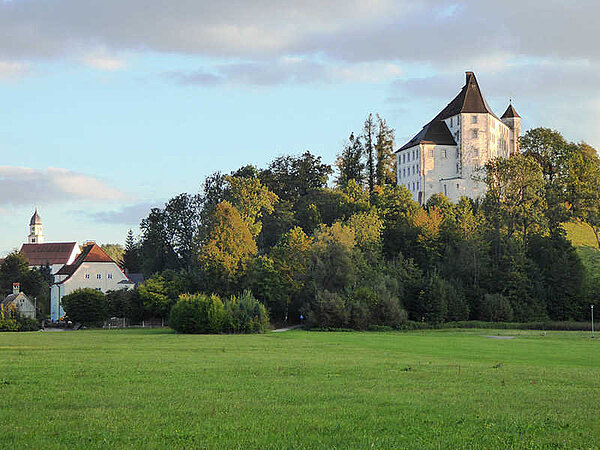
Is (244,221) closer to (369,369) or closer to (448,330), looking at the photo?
(448,330)

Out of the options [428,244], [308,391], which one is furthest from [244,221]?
[308,391]

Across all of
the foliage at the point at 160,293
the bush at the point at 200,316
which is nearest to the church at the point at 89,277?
the foliage at the point at 160,293

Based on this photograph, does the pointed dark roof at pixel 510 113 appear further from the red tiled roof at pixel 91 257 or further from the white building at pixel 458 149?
the red tiled roof at pixel 91 257

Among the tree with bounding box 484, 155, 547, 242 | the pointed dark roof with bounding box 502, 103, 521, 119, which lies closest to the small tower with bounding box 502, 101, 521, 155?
the pointed dark roof with bounding box 502, 103, 521, 119

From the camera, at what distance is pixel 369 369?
2411cm

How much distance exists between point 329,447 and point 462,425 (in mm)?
3032

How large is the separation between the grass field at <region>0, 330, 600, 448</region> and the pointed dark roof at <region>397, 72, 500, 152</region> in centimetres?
9987

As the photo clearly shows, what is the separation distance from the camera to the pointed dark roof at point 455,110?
121 meters

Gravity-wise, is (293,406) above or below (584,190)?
below

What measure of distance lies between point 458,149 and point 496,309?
155ft

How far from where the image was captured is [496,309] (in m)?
78.8

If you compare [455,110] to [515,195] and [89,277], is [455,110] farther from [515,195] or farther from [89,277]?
[89,277]

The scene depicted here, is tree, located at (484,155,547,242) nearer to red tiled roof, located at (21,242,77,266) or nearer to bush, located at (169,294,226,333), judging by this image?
bush, located at (169,294,226,333)

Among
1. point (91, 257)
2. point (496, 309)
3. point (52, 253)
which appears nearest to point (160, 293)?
point (91, 257)
